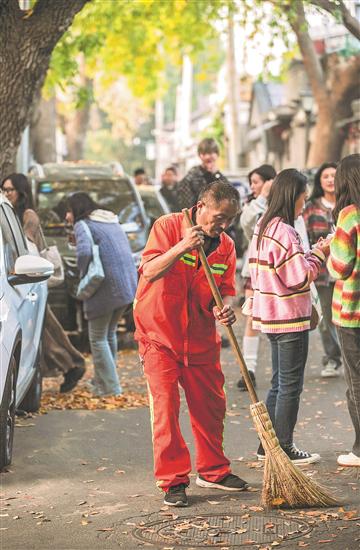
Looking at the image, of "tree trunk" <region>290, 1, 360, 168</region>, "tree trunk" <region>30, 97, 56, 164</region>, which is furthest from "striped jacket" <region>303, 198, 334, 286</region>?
"tree trunk" <region>30, 97, 56, 164</region>

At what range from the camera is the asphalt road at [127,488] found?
666 cm

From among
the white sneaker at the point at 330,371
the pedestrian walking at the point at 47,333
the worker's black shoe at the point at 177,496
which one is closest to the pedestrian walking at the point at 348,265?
the worker's black shoe at the point at 177,496

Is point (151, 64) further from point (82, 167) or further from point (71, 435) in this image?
point (71, 435)

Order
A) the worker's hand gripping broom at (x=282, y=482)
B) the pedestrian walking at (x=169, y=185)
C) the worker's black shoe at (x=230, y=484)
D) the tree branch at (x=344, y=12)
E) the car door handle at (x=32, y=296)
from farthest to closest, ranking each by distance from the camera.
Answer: the pedestrian walking at (x=169, y=185)
the tree branch at (x=344, y=12)
the car door handle at (x=32, y=296)
the worker's black shoe at (x=230, y=484)
the worker's hand gripping broom at (x=282, y=482)

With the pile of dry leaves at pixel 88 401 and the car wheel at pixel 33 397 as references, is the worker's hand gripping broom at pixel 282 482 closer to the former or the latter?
the car wheel at pixel 33 397

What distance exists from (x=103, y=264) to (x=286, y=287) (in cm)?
361

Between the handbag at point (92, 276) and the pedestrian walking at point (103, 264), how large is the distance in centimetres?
3

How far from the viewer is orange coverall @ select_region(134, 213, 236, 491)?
7293 mm

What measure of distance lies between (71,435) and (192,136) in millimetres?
64835

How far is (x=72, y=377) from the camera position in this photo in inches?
469

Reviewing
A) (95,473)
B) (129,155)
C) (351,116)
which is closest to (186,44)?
(351,116)

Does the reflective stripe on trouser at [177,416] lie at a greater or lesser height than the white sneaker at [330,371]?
greater

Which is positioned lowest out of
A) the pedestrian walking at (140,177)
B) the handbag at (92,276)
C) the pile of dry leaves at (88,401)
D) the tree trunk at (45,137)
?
the pile of dry leaves at (88,401)

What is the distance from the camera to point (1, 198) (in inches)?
388
